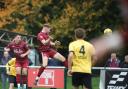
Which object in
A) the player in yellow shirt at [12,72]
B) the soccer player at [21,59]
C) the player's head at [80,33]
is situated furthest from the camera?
the player in yellow shirt at [12,72]

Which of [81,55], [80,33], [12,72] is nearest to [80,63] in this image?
[81,55]

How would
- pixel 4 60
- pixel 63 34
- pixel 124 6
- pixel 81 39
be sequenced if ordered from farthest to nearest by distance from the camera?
1. pixel 63 34
2. pixel 4 60
3. pixel 81 39
4. pixel 124 6

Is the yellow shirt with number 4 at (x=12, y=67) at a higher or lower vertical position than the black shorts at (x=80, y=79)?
higher

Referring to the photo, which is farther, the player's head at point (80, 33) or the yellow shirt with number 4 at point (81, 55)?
the yellow shirt with number 4 at point (81, 55)

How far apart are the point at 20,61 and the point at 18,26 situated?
17088 millimetres

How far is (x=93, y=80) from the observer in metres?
10.4

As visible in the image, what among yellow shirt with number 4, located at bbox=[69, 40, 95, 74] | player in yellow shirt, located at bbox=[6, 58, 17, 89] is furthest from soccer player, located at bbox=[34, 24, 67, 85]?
yellow shirt with number 4, located at bbox=[69, 40, 95, 74]

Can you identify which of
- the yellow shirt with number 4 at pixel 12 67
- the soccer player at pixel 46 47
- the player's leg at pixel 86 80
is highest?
the soccer player at pixel 46 47

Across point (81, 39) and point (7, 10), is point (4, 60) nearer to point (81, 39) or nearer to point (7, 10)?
point (81, 39)

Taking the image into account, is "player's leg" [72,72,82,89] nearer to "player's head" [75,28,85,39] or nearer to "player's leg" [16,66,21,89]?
"player's head" [75,28,85,39]

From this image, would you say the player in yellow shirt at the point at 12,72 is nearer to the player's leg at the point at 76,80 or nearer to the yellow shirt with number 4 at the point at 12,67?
the yellow shirt with number 4 at the point at 12,67

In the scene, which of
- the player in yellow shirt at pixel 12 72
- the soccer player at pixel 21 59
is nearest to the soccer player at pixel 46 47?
the soccer player at pixel 21 59

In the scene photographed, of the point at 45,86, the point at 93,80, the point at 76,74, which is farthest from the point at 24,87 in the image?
the point at 76,74

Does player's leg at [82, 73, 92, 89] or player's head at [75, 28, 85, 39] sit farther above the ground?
player's head at [75, 28, 85, 39]
